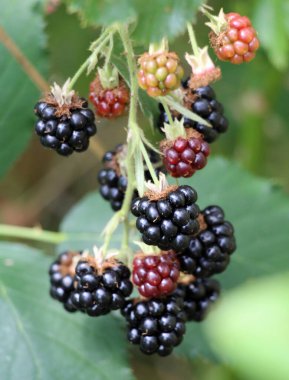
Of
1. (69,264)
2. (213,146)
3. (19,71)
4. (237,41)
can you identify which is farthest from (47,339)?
(213,146)

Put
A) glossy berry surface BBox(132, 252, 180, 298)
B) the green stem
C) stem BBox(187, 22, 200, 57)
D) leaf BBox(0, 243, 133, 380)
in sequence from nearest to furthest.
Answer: stem BBox(187, 22, 200, 57) < glossy berry surface BBox(132, 252, 180, 298) < leaf BBox(0, 243, 133, 380) < the green stem

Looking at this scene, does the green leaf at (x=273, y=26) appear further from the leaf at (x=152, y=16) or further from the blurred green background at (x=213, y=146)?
the leaf at (x=152, y=16)

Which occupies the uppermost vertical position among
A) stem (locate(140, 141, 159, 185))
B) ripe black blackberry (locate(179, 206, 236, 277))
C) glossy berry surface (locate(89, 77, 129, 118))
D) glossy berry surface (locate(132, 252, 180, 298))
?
glossy berry surface (locate(89, 77, 129, 118))

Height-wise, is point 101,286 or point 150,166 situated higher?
point 150,166

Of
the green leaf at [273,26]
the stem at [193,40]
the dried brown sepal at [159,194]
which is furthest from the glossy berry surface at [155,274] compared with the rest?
the green leaf at [273,26]

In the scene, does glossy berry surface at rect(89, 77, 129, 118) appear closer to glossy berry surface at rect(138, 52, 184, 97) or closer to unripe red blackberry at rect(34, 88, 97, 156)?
unripe red blackberry at rect(34, 88, 97, 156)

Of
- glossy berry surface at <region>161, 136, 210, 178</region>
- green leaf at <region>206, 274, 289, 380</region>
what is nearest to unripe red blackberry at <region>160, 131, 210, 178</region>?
glossy berry surface at <region>161, 136, 210, 178</region>

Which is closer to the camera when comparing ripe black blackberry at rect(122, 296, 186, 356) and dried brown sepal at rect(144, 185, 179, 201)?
dried brown sepal at rect(144, 185, 179, 201)

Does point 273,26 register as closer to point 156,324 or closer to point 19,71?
point 19,71
